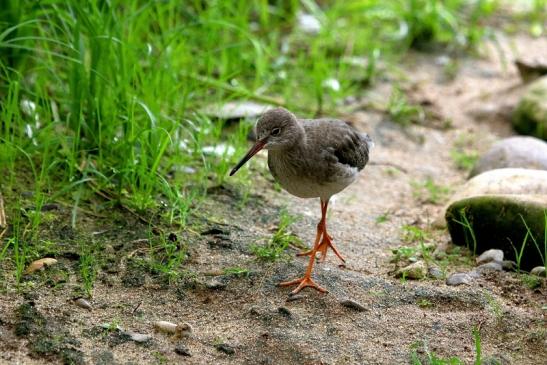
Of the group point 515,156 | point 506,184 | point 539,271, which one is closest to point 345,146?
point 506,184

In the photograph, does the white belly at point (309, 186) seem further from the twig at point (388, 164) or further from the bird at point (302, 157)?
the twig at point (388, 164)

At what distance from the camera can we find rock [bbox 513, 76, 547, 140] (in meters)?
7.41

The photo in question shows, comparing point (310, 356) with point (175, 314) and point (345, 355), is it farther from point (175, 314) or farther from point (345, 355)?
point (175, 314)

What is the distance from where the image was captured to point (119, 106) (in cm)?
576

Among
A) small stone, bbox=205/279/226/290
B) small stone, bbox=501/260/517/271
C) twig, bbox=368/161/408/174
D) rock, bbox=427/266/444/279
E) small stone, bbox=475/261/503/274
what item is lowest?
twig, bbox=368/161/408/174

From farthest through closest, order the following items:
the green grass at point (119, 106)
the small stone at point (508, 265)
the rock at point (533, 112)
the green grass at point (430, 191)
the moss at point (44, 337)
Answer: the rock at point (533, 112), the green grass at point (430, 191), the green grass at point (119, 106), the small stone at point (508, 265), the moss at point (44, 337)

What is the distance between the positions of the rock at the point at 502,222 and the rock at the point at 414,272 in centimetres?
42

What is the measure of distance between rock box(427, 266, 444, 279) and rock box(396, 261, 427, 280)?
42 millimetres

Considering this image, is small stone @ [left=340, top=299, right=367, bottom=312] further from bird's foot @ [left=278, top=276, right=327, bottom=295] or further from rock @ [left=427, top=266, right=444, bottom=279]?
rock @ [left=427, top=266, right=444, bottom=279]

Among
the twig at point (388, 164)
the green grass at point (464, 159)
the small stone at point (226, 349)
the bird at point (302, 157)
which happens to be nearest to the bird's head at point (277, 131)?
the bird at point (302, 157)

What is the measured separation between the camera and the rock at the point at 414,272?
5.20 metres

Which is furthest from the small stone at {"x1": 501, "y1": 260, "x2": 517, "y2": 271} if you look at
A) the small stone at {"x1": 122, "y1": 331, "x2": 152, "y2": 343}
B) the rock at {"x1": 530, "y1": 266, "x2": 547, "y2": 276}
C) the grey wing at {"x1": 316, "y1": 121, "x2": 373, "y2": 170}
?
the small stone at {"x1": 122, "y1": 331, "x2": 152, "y2": 343}

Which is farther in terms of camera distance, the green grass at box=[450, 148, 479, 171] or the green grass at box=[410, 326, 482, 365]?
the green grass at box=[450, 148, 479, 171]

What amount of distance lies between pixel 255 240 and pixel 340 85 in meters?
2.78
